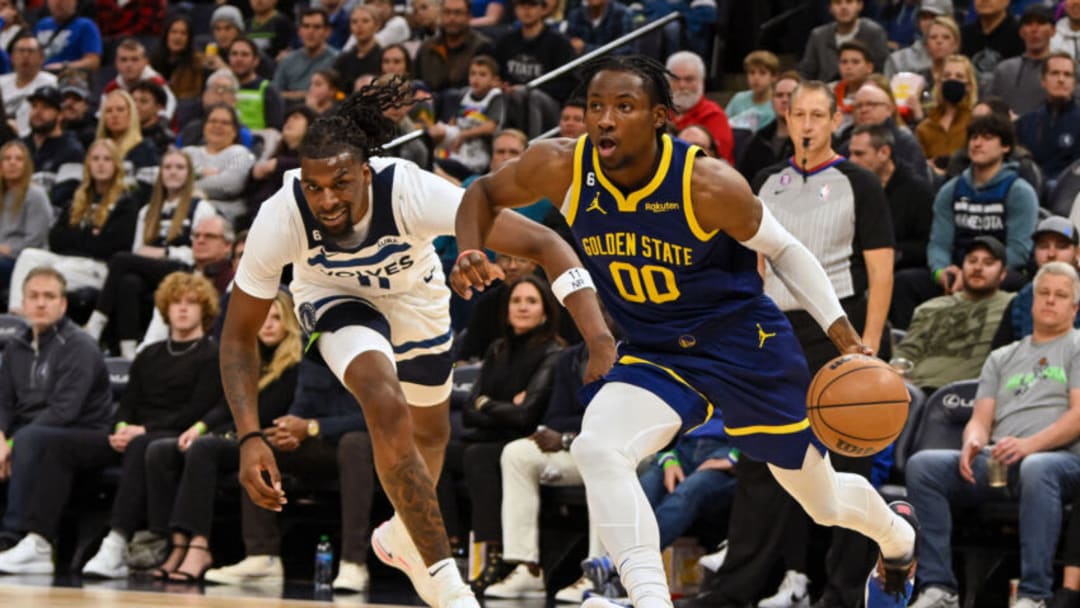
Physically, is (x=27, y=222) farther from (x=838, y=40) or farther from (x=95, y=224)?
(x=838, y=40)

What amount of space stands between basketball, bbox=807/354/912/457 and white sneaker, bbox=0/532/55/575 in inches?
211

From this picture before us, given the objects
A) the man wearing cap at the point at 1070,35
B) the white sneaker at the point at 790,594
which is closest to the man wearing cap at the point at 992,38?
the man wearing cap at the point at 1070,35

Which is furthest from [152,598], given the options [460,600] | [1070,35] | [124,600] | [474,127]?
[1070,35]

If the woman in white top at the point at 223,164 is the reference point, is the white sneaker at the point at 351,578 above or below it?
below

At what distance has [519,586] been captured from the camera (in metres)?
7.98

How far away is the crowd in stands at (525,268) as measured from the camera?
7.21 meters

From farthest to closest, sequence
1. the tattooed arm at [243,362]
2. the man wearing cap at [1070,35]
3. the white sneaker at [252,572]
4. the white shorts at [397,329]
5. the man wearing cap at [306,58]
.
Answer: the man wearing cap at [306,58]
the man wearing cap at [1070,35]
the white sneaker at [252,572]
the white shorts at [397,329]
the tattooed arm at [243,362]

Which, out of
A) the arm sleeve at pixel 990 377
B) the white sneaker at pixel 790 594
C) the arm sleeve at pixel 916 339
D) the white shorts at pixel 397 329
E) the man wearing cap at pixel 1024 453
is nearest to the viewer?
the white shorts at pixel 397 329

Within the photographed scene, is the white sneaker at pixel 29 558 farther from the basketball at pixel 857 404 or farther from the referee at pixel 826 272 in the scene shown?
the basketball at pixel 857 404

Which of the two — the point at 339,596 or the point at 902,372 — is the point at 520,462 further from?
the point at 902,372

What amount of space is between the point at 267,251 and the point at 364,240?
354mm

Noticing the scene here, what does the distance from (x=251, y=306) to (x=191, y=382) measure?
3786mm

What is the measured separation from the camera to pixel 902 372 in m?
8.03

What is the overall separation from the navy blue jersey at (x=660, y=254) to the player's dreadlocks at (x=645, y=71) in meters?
0.14
